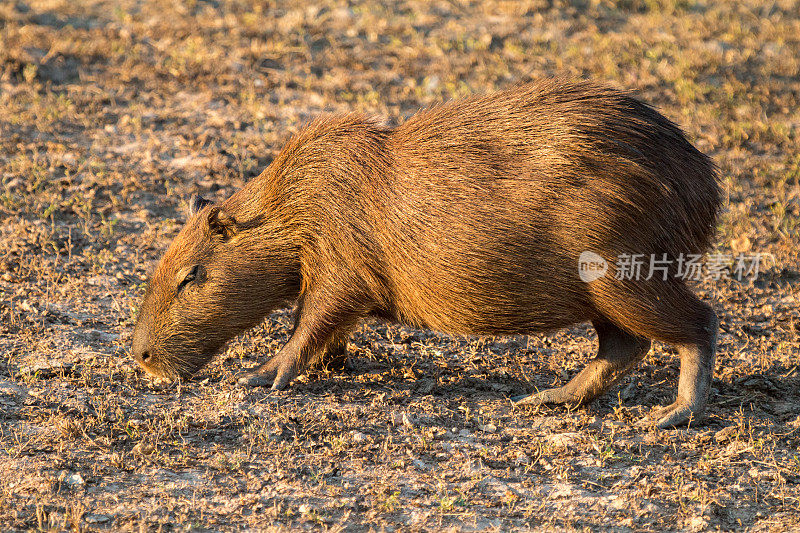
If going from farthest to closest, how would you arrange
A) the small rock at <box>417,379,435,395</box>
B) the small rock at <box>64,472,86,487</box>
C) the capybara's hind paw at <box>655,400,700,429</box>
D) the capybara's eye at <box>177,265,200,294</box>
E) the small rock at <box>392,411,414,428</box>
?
the small rock at <box>417,379,435,395</box> < the capybara's eye at <box>177,265,200,294</box> < the capybara's hind paw at <box>655,400,700,429</box> < the small rock at <box>392,411,414,428</box> < the small rock at <box>64,472,86,487</box>

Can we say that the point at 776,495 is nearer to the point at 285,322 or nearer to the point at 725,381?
the point at 725,381

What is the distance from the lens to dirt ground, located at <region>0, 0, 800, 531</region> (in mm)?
3822

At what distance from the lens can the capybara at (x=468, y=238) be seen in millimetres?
4223

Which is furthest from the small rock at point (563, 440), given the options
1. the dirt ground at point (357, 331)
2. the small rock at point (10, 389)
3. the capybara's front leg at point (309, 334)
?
the small rock at point (10, 389)

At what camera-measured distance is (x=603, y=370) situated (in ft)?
15.2

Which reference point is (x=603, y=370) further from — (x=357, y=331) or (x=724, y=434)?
(x=357, y=331)

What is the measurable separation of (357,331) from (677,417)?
1.80 metres

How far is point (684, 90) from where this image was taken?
7.76 metres

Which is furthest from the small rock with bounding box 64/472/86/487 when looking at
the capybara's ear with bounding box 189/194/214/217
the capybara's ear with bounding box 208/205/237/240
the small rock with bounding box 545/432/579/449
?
the small rock with bounding box 545/432/579/449

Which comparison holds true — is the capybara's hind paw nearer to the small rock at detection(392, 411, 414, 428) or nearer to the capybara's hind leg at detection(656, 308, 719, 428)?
the capybara's hind leg at detection(656, 308, 719, 428)

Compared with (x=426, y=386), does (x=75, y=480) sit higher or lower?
higher

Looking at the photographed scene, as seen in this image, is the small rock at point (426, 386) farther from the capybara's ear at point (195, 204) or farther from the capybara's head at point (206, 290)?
the capybara's ear at point (195, 204)

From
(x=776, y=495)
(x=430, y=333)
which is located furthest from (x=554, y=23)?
(x=776, y=495)

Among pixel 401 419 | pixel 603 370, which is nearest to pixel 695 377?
pixel 603 370
